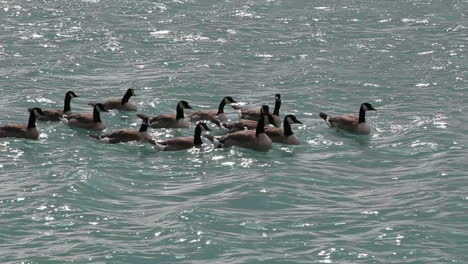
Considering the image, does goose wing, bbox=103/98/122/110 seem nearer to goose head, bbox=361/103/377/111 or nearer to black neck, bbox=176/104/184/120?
black neck, bbox=176/104/184/120

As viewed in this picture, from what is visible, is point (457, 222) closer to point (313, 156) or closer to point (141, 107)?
point (313, 156)

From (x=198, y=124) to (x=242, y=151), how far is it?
1643 millimetres

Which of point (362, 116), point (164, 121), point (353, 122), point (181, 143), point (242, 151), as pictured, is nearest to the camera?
point (181, 143)

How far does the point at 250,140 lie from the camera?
3238cm

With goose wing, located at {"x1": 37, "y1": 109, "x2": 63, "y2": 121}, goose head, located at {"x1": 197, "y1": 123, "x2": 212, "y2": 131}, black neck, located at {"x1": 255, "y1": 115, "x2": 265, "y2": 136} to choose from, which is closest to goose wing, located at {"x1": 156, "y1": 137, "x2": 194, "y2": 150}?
goose head, located at {"x1": 197, "y1": 123, "x2": 212, "y2": 131}

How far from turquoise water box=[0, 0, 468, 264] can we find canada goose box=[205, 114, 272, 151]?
0.97ft

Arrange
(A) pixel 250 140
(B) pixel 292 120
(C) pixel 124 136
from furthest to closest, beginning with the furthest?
1. (B) pixel 292 120
2. (C) pixel 124 136
3. (A) pixel 250 140

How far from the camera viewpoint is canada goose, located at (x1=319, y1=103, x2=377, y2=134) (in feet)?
114

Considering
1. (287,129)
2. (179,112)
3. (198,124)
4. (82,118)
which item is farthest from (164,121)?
(287,129)

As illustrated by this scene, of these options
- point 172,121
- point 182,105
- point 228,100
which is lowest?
point 172,121

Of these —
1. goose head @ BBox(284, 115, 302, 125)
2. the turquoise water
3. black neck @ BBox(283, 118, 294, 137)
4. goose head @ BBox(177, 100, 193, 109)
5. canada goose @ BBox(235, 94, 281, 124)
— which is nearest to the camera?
the turquoise water

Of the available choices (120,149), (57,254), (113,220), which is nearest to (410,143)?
(120,149)

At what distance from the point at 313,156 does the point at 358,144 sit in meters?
2.24

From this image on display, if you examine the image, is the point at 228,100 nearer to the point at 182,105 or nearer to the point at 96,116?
the point at 182,105
